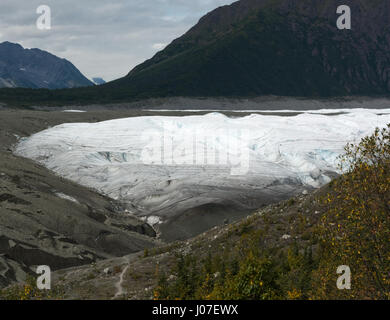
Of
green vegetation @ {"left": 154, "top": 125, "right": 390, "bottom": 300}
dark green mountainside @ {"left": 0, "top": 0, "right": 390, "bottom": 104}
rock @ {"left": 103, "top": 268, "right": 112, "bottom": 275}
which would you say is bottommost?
rock @ {"left": 103, "top": 268, "right": 112, "bottom": 275}

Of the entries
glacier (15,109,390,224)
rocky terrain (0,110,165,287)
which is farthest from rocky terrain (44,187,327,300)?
glacier (15,109,390,224)

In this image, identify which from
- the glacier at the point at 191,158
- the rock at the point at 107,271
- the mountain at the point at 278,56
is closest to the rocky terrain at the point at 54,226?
the glacier at the point at 191,158

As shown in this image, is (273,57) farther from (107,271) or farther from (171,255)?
(107,271)

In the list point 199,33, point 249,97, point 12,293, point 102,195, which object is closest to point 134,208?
point 102,195

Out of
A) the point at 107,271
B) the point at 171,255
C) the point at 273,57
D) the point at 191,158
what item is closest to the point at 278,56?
the point at 273,57

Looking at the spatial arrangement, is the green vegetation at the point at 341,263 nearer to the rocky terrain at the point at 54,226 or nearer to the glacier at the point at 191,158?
the rocky terrain at the point at 54,226

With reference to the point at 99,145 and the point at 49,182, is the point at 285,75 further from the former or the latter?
the point at 49,182

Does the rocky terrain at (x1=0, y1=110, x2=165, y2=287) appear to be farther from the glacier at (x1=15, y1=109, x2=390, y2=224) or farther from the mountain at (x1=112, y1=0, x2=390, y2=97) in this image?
the mountain at (x1=112, y1=0, x2=390, y2=97)
